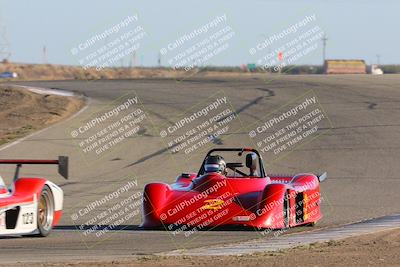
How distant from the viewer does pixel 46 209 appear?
14672mm

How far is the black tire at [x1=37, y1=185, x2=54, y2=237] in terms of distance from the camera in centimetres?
1446

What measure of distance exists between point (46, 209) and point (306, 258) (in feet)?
15.9

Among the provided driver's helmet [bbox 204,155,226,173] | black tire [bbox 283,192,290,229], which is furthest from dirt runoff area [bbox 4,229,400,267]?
driver's helmet [bbox 204,155,226,173]

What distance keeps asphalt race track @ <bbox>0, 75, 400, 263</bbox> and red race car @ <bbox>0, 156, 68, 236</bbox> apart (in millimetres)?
207

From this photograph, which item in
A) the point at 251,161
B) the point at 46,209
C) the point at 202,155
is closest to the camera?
the point at 46,209

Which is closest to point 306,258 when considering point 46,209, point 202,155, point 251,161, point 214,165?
point 46,209

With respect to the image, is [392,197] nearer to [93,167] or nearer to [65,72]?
[93,167]

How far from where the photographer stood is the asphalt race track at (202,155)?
13.6 m

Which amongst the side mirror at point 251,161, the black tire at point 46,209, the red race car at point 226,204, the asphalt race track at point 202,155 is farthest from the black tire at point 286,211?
the black tire at point 46,209

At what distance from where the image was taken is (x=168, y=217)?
605 inches

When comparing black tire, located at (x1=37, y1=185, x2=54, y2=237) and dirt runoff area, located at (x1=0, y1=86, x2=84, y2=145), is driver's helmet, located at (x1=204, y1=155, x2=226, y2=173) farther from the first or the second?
dirt runoff area, located at (x1=0, y1=86, x2=84, y2=145)

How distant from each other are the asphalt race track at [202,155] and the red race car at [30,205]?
0.68 feet

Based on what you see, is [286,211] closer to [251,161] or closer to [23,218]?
[251,161]

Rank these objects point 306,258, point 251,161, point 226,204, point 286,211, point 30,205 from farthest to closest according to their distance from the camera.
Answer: point 251,161 < point 286,211 < point 226,204 < point 30,205 < point 306,258
